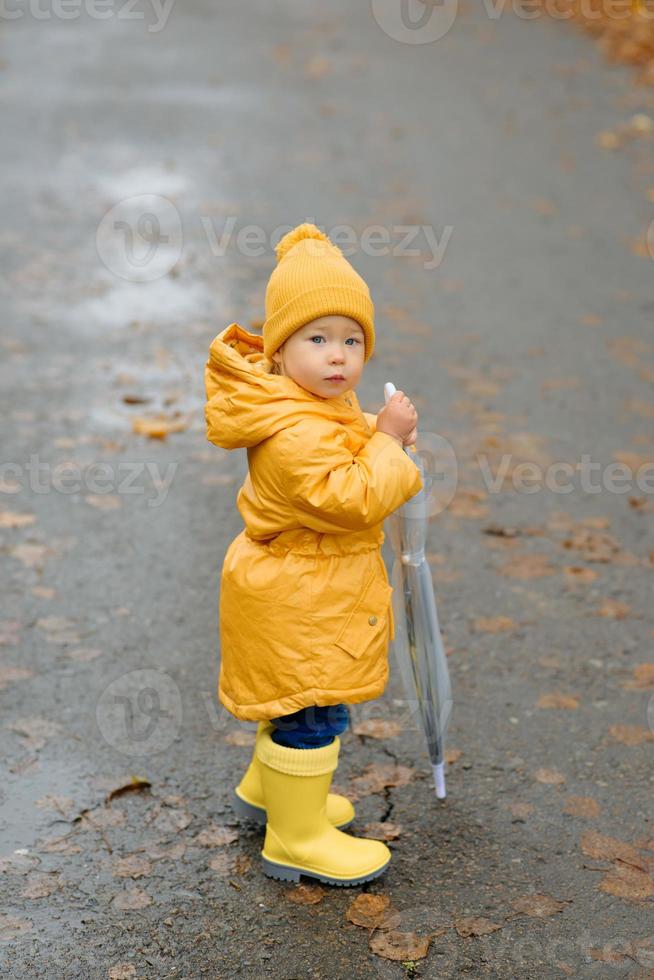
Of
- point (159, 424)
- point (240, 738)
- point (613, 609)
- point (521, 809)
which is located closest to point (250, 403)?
point (240, 738)

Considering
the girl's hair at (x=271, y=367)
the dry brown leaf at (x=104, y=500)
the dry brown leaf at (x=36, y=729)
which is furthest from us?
the dry brown leaf at (x=104, y=500)

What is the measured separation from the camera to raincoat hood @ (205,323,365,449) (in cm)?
283

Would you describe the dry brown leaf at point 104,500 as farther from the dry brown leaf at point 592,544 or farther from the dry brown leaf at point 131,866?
the dry brown leaf at point 131,866

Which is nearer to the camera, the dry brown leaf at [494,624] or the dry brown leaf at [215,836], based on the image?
the dry brown leaf at [215,836]

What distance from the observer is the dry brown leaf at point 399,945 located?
2855 millimetres

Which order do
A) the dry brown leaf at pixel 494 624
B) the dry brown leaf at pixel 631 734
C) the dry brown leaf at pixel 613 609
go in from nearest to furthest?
the dry brown leaf at pixel 631 734
the dry brown leaf at pixel 494 624
the dry brown leaf at pixel 613 609

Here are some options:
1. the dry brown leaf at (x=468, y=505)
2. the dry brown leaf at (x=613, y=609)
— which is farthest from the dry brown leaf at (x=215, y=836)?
the dry brown leaf at (x=468, y=505)

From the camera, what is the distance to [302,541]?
2.94 meters

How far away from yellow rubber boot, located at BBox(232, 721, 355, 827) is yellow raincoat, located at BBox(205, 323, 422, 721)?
0.37m

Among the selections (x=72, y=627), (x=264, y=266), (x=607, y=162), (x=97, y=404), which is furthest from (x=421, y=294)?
(x=72, y=627)

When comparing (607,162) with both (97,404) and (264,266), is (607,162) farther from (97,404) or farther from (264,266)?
(97,404)

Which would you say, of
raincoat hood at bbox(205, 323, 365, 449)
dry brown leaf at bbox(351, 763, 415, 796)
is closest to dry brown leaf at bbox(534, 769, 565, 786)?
dry brown leaf at bbox(351, 763, 415, 796)

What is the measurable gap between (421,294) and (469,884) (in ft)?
17.7

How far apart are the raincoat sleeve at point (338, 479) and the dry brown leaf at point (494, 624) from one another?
5.41ft
